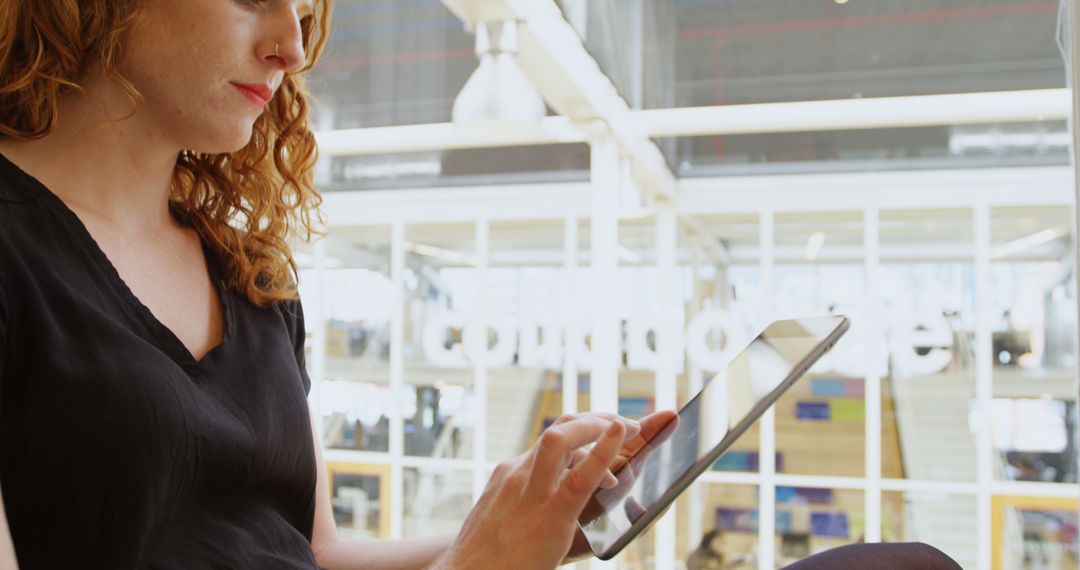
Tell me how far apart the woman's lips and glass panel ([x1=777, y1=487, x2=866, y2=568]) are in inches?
116

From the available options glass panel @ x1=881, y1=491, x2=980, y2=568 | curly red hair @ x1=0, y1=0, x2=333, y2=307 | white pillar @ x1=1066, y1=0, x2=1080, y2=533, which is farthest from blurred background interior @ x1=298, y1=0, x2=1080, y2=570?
curly red hair @ x1=0, y1=0, x2=333, y2=307

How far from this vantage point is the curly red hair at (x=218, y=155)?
20.6 inches

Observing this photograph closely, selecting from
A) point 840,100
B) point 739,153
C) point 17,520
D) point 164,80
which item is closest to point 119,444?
point 17,520

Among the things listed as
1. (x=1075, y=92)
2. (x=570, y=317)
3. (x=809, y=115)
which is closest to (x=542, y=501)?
(x=1075, y=92)

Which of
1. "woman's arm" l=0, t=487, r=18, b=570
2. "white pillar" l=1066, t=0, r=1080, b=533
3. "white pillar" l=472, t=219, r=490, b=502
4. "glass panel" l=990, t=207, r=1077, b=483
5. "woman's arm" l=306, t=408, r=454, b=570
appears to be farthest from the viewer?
"white pillar" l=472, t=219, r=490, b=502

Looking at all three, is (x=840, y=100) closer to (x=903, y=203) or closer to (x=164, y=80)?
(x=903, y=203)

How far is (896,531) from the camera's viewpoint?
125 inches

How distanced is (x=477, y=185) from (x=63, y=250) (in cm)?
293

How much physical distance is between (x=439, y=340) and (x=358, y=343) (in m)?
0.31

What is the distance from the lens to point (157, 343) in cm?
51

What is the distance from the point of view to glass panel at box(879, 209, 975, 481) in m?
3.20

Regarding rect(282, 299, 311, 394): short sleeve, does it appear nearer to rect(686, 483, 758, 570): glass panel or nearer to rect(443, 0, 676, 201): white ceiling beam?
rect(443, 0, 676, 201): white ceiling beam

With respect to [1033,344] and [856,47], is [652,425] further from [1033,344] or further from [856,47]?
[1033,344]

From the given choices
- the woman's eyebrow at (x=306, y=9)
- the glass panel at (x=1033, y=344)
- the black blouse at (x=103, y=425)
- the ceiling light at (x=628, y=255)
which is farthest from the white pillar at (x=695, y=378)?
the black blouse at (x=103, y=425)
